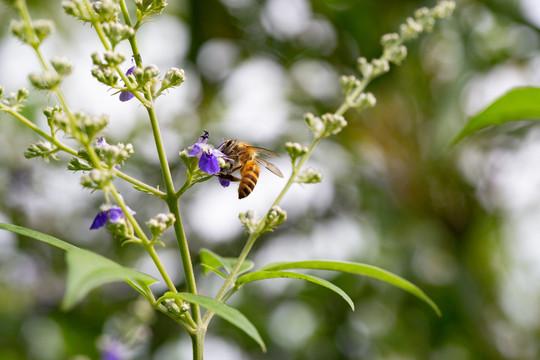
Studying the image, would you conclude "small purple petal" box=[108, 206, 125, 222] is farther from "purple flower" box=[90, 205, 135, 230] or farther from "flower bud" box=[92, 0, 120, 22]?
"flower bud" box=[92, 0, 120, 22]

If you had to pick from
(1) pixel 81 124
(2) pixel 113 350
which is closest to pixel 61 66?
(1) pixel 81 124

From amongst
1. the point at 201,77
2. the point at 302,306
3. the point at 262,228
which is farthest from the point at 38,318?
the point at 262,228

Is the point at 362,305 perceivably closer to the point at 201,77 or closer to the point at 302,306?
the point at 302,306

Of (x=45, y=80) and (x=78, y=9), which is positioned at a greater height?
(x=78, y=9)

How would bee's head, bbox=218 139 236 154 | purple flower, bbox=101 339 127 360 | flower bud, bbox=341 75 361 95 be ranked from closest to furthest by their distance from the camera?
flower bud, bbox=341 75 361 95, bee's head, bbox=218 139 236 154, purple flower, bbox=101 339 127 360

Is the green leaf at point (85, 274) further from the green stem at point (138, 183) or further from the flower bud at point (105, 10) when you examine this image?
the flower bud at point (105, 10)

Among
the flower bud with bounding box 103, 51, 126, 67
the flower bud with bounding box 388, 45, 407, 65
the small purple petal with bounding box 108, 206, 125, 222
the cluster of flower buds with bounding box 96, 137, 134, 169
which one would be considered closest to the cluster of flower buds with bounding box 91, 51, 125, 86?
the flower bud with bounding box 103, 51, 126, 67

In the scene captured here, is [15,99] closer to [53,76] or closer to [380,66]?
[53,76]
